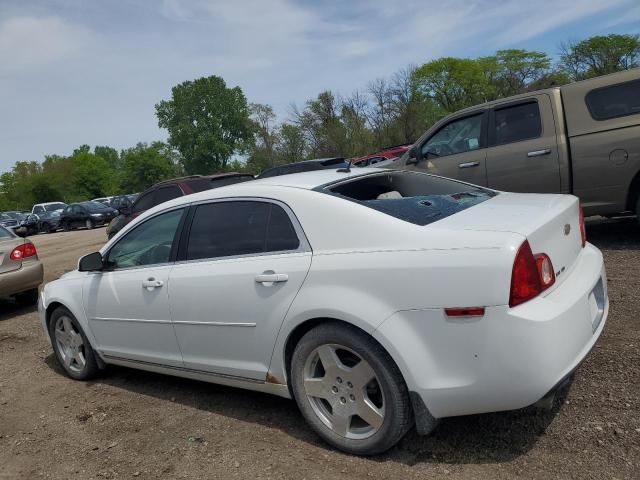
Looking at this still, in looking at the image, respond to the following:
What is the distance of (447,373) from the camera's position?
2.70 meters

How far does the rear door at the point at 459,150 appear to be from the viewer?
7.36 meters

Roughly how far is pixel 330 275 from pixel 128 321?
6.40ft

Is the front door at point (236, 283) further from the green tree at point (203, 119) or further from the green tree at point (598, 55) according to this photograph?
the green tree at point (203, 119)

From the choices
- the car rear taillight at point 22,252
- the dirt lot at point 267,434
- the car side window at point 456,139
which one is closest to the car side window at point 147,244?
the dirt lot at point 267,434

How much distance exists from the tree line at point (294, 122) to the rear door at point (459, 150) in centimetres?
2112

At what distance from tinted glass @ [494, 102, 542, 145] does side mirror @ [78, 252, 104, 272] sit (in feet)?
16.8

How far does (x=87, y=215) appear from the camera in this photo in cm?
2931

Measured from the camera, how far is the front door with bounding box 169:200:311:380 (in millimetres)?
3244

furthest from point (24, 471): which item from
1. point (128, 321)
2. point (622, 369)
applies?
point (622, 369)

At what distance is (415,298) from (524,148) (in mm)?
4939

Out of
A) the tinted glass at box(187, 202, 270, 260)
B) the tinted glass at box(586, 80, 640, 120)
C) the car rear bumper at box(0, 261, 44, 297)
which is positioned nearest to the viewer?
the tinted glass at box(187, 202, 270, 260)

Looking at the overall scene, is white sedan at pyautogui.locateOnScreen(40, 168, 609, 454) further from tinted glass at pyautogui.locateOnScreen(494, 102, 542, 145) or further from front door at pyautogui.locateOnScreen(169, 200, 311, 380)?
tinted glass at pyautogui.locateOnScreen(494, 102, 542, 145)

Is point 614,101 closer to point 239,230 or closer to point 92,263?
point 239,230

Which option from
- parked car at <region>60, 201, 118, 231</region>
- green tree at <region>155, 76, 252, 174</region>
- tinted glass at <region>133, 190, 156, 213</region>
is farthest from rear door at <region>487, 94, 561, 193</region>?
green tree at <region>155, 76, 252, 174</region>
